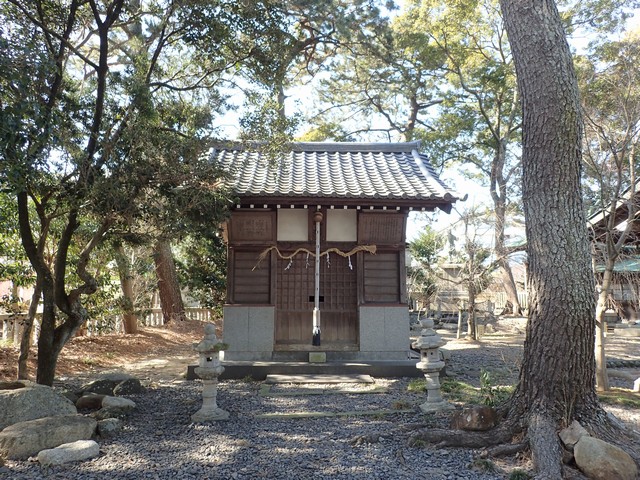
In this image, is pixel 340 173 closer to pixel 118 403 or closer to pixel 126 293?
pixel 118 403

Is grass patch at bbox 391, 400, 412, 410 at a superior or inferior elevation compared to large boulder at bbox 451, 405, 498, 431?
inferior

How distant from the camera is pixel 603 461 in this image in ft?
11.4

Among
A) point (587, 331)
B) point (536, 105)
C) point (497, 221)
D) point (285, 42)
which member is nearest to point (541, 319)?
point (587, 331)

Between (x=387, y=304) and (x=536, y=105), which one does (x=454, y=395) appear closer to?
(x=387, y=304)

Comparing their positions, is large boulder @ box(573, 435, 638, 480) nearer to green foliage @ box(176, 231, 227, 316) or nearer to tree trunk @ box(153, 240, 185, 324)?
green foliage @ box(176, 231, 227, 316)

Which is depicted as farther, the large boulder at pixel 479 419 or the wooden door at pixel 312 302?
the wooden door at pixel 312 302

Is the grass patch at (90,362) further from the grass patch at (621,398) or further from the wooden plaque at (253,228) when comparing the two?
the grass patch at (621,398)

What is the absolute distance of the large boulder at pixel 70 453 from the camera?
3.98m

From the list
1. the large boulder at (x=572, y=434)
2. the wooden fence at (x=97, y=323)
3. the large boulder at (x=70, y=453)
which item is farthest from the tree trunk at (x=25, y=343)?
the large boulder at (x=572, y=434)

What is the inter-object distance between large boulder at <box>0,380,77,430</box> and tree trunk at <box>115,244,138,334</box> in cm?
598

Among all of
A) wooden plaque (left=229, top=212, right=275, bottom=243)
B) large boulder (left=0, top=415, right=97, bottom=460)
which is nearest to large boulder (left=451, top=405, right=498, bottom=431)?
large boulder (left=0, top=415, right=97, bottom=460)

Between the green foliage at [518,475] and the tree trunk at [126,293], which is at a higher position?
the tree trunk at [126,293]

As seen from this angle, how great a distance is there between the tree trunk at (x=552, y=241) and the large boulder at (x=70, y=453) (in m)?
4.11

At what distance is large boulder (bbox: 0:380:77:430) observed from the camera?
4.73 metres
